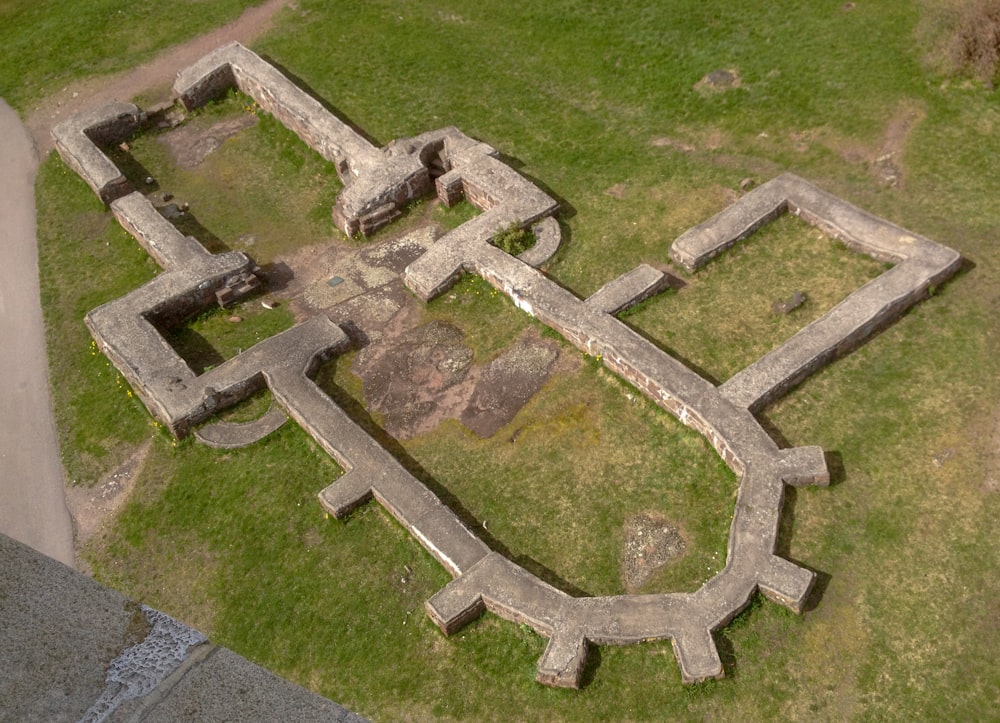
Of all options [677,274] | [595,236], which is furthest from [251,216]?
[677,274]

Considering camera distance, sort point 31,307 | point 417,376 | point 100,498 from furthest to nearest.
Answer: point 31,307, point 417,376, point 100,498

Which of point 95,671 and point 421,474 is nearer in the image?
point 95,671

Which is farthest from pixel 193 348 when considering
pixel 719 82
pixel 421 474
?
pixel 719 82

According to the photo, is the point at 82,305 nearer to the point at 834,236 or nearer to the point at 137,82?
the point at 137,82

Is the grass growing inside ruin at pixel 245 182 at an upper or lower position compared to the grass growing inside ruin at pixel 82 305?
upper

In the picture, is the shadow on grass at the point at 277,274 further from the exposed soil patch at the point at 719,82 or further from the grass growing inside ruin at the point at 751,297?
the exposed soil patch at the point at 719,82

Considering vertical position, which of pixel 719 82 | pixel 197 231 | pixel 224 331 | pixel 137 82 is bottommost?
pixel 224 331

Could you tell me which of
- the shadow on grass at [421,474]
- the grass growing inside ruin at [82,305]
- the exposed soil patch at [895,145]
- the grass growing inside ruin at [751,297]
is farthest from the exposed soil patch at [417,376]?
the exposed soil patch at [895,145]
